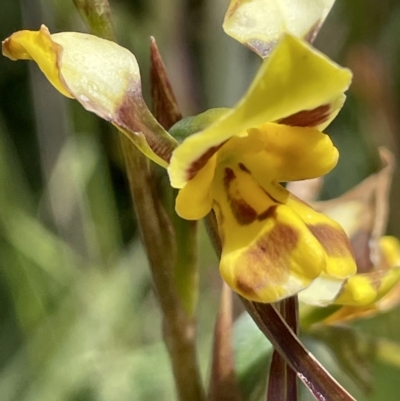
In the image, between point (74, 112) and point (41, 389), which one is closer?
point (41, 389)

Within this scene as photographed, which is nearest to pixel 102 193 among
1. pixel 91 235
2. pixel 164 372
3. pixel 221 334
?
pixel 91 235

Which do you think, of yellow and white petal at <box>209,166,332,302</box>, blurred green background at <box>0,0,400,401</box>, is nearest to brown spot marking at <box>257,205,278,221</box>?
yellow and white petal at <box>209,166,332,302</box>

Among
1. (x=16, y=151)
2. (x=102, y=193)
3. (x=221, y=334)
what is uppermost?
(x=221, y=334)

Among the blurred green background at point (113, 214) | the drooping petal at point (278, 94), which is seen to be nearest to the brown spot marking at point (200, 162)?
the drooping petal at point (278, 94)

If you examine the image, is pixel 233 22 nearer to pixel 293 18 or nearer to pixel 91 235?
pixel 293 18

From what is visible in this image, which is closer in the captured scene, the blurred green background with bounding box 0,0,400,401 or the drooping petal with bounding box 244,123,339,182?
the drooping petal with bounding box 244,123,339,182

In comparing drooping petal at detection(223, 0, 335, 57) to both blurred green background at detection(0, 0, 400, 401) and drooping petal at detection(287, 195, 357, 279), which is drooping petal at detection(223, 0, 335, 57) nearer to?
drooping petal at detection(287, 195, 357, 279)
